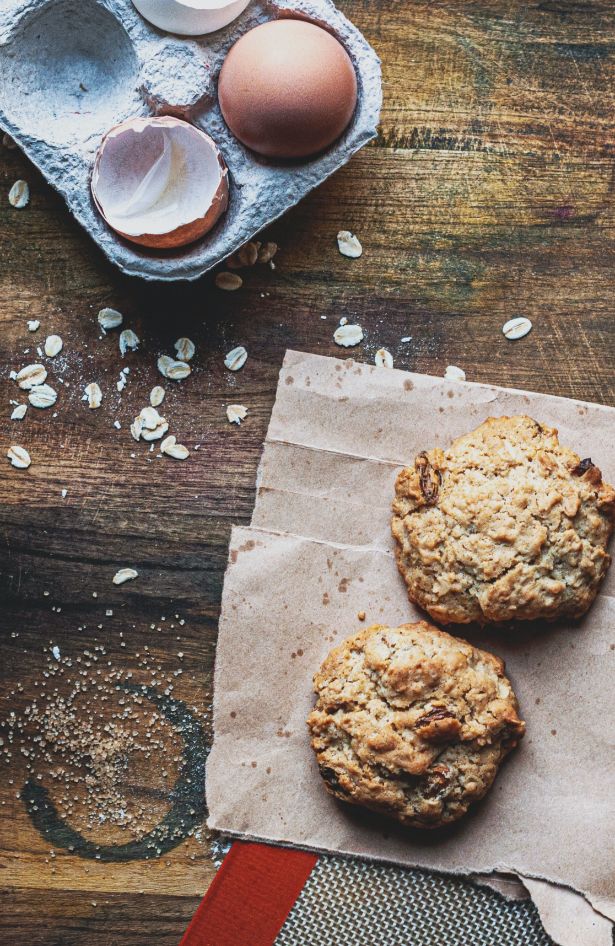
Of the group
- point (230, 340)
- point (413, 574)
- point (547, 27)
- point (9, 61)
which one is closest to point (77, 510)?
point (230, 340)

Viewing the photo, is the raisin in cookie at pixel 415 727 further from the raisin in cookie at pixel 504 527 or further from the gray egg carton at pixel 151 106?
the gray egg carton at pixel 151 106

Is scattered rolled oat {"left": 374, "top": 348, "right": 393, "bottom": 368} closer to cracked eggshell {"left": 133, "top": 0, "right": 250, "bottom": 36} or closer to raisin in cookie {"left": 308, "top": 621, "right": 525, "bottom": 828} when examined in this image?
raisin in cookie {"left": 308, "top": 621, "right": 525, "bottom": 828}

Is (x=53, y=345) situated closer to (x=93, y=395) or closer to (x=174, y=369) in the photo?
(x=93, y=395)

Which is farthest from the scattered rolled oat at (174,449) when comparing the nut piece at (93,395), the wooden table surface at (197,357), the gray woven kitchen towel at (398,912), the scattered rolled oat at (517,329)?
the gray woven kitchen towel at (398,912)

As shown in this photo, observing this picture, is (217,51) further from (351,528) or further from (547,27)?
(351,528)

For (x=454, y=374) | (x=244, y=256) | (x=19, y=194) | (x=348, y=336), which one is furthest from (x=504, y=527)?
(x=19, y=194)

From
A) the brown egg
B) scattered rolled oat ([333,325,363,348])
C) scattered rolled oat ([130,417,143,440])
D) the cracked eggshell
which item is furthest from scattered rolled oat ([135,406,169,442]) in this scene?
the cracked eggshell
